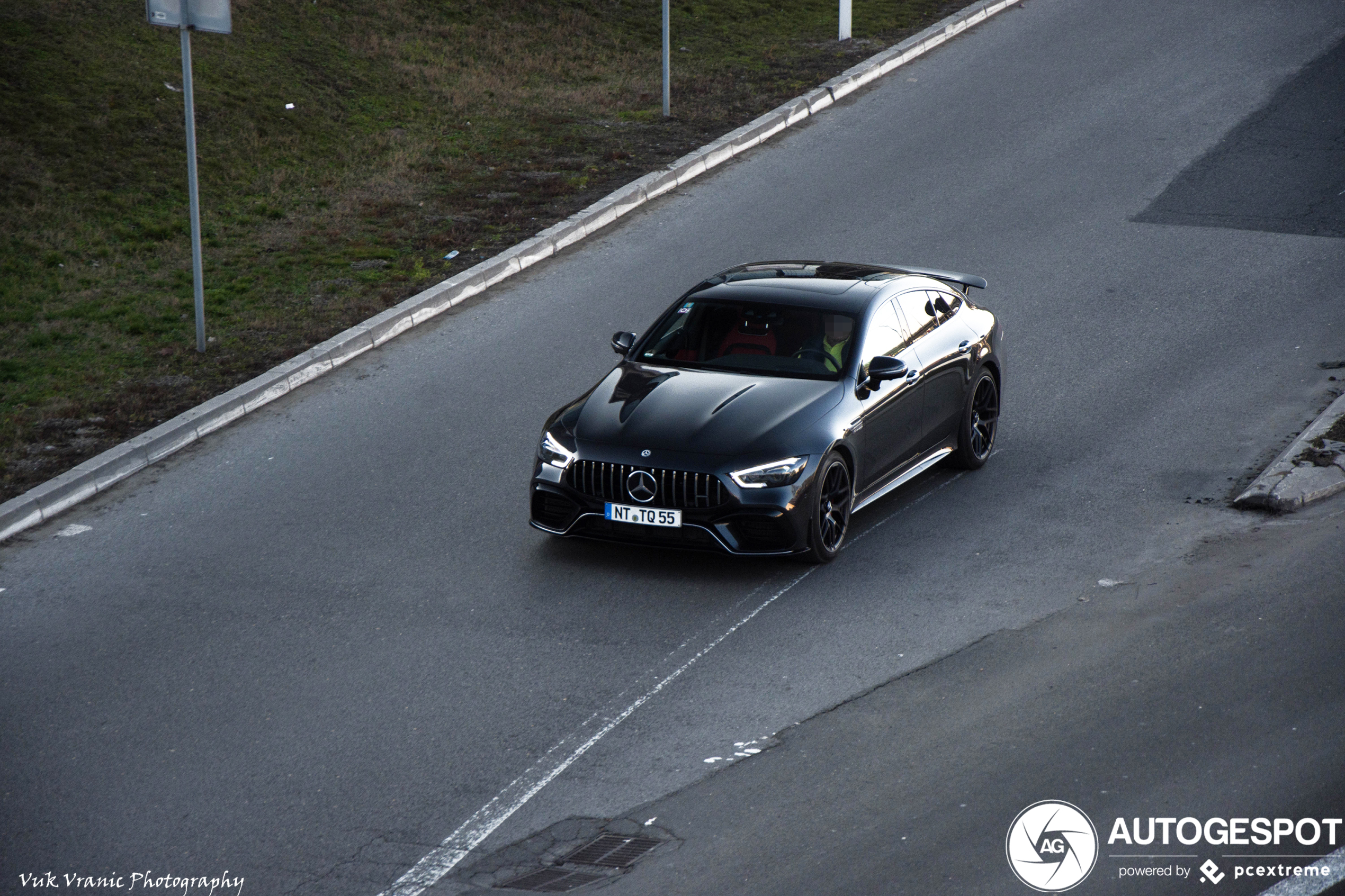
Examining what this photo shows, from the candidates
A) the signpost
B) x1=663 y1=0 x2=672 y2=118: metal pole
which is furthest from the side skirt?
x1=663 y1=0 x2=672 y2=118: metal pole

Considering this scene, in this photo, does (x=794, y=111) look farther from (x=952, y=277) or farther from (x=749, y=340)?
(x=749, y=340)

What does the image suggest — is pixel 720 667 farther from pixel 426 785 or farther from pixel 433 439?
pixel 433 439

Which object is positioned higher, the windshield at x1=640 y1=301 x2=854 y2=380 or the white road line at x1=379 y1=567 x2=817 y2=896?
the windshield at x1=640 y1=301 x2=854 y2=380

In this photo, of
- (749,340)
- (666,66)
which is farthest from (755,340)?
(666,66)

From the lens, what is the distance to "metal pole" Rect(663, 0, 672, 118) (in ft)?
64.4

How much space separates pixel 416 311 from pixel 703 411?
557cm

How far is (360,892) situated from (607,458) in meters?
3.69

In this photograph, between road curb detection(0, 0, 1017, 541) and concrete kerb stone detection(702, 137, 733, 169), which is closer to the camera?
road curb detection(0, 0, 1017, 541)

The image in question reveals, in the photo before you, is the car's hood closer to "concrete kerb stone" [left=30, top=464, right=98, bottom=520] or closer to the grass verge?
"concrete kerb stone" [left=30, top=464, right=98, bottom=520]

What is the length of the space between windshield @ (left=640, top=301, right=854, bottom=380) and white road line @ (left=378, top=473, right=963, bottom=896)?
89.7 inches

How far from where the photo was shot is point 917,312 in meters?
10.9

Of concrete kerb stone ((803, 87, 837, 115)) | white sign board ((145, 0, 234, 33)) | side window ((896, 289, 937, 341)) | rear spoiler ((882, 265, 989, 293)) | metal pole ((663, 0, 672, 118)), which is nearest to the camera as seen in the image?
side window ((896, 289, 937, 341))

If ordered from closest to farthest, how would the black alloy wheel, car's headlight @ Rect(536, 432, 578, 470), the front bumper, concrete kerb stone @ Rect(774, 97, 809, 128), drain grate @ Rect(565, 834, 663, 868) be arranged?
drain grate @ Rect(565, 834, 663, 868), the front bumper, car's headlight @ Rect(536, 432, 578, 470), the black alloy wheel, concrete kerb stone @ Rect(774, 97, 809, 128)

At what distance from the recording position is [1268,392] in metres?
12.3
